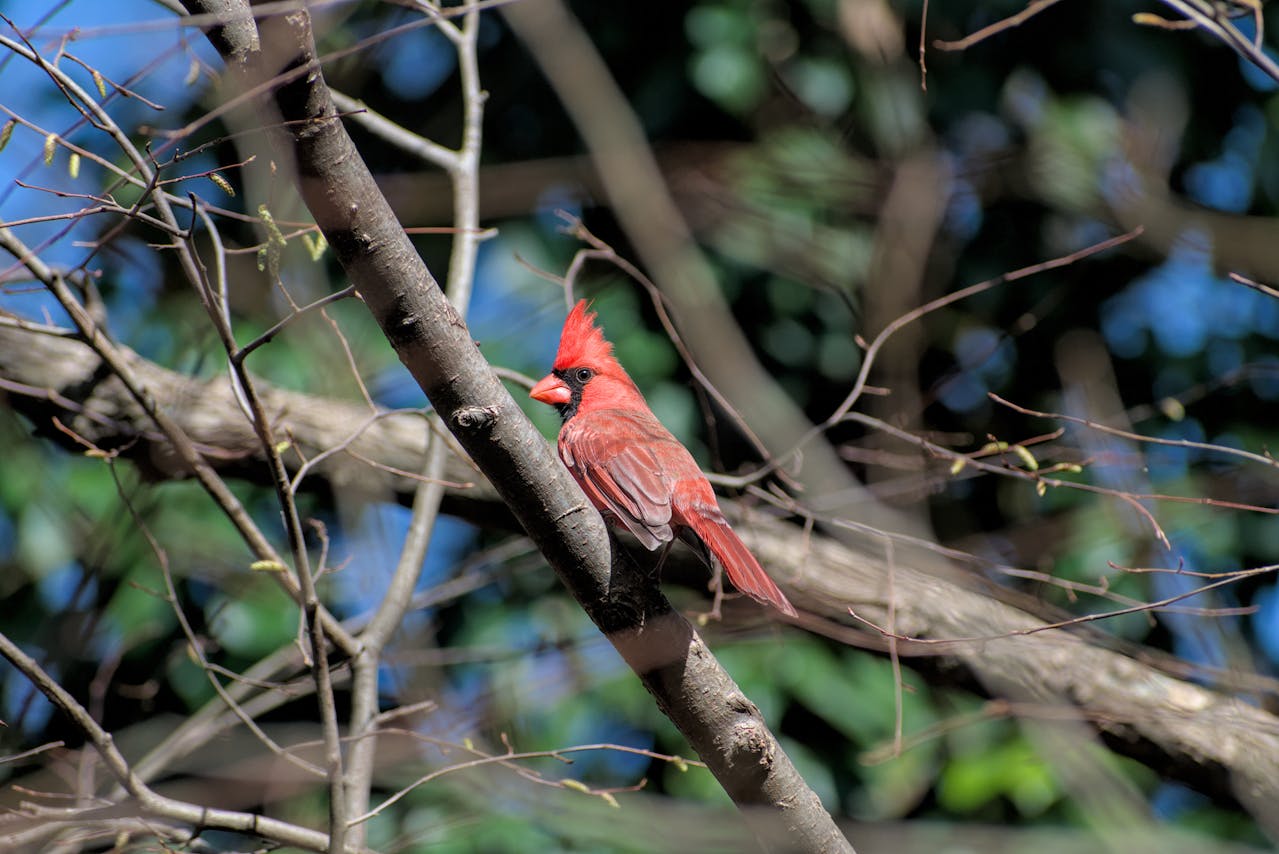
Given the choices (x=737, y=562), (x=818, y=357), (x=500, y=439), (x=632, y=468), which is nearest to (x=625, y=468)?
(x=632, y=468)

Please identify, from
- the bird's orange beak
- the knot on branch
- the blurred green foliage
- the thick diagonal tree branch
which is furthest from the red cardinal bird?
the knot on branch

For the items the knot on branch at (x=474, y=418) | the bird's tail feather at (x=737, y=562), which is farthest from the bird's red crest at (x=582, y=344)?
the knot on branch at (x=474, y=418)

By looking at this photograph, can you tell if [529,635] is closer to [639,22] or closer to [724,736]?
[724,736]

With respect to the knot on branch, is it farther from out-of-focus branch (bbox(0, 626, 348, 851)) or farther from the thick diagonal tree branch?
out-of-focus branch (bbox(0, 626, 348, 851))

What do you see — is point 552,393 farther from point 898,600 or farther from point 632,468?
point 898,600

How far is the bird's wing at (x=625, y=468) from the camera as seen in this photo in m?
2.70

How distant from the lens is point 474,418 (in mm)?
1924

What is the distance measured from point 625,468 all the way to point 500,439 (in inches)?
34.5

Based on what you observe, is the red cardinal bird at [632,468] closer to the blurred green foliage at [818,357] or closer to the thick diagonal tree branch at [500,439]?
the thick diagonal tree branch at [500,439]

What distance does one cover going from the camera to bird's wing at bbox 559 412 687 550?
270cm


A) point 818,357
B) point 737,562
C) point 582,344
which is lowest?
point 818,357

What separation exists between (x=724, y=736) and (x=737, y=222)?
242 cm

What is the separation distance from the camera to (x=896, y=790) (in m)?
3.81

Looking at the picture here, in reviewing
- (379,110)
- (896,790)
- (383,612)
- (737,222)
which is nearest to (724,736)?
(383,612)
